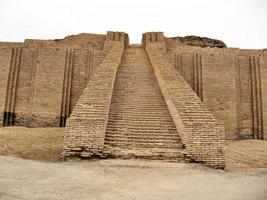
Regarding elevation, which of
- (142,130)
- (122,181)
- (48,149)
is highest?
(142,130)

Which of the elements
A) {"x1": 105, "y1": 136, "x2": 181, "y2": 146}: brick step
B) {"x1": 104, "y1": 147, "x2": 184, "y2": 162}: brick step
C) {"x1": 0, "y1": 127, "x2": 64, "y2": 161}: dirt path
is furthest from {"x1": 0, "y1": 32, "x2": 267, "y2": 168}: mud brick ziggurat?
{"x1": 0, "y1": 127, "x2": 64, "y2": 161}: dirt path

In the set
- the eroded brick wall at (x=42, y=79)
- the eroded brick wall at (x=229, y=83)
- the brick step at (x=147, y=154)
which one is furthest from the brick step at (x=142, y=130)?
the eroded brick wall at (x=229, y=83)

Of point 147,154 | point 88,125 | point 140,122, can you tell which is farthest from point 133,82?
point 147,154

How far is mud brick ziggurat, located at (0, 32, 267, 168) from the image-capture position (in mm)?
6484

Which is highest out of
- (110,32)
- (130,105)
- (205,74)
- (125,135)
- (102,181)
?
(110,32)

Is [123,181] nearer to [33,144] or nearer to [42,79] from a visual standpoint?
[33,144]

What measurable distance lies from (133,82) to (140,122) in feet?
7.29

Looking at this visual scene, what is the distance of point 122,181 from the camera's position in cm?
357

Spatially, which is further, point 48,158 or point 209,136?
point 48,158

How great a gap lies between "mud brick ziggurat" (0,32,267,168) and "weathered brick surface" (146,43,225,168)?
0.04 meters

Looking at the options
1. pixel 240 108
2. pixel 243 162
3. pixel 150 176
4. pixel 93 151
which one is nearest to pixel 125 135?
pixel 93 151

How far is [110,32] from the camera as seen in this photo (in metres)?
11.6

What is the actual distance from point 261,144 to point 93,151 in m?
6.68

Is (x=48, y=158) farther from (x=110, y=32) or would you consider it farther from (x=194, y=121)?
(x=110, y=32)
